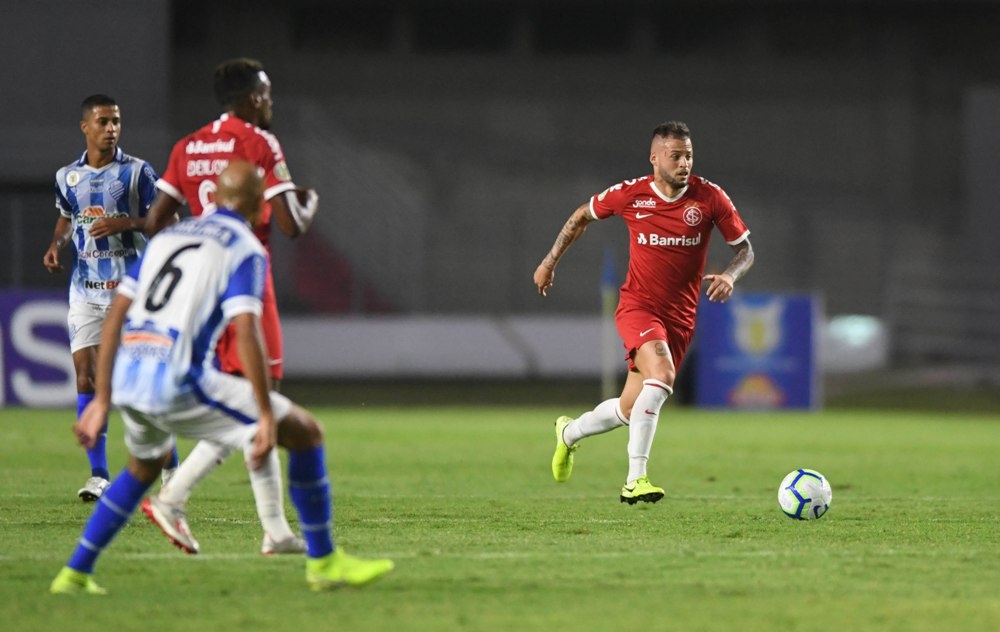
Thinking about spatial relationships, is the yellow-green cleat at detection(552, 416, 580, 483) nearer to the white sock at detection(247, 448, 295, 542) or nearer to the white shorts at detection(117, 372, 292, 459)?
the white sock at detection(247, 448, 295, 542)

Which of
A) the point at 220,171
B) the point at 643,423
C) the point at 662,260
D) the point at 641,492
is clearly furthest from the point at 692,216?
the point at 220,171

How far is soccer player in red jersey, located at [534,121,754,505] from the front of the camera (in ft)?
32.6

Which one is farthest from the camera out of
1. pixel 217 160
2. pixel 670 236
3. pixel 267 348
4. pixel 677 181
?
pixel 670 236

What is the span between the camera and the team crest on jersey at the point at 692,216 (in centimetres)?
1007

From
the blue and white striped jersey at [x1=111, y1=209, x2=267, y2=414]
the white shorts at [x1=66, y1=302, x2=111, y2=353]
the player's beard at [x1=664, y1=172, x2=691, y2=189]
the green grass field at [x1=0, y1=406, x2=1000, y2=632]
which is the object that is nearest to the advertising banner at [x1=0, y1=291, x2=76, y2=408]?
the green grass field at [x1=0, y1=406, x2=1000, y2=632]

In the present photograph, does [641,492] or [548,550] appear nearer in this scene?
[548,550]

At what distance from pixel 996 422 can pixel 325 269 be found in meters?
11.9

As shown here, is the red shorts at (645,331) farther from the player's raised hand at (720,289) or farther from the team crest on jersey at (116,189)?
the team crest on jersey at (116,189)

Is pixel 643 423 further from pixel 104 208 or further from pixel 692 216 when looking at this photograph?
pixel 104 208

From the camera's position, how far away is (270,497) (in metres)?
6.59

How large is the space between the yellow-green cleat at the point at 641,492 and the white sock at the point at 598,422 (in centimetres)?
68

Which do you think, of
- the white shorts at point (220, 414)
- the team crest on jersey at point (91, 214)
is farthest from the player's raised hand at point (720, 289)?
the white shorts at point (220, 414)

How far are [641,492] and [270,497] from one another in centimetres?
337

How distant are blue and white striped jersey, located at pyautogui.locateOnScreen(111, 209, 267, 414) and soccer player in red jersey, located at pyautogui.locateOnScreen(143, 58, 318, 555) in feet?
3.22
